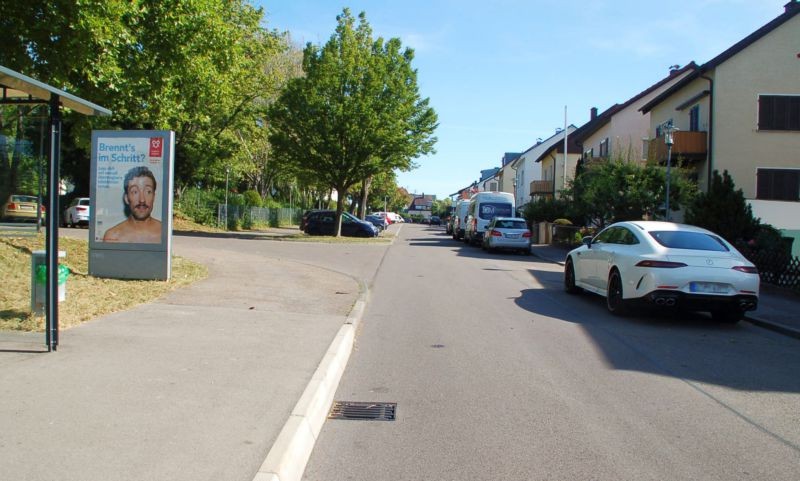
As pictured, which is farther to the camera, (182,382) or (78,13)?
(78,13)

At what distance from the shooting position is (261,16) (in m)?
28.4

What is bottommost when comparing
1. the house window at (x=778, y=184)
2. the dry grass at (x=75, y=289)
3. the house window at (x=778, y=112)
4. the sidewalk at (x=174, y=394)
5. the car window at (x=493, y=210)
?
the sidewalk at (x=174, y=394)

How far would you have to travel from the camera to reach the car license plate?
966 centimetres

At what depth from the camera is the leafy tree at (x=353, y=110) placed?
30719mm

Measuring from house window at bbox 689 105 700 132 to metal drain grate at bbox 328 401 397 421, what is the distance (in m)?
26.7

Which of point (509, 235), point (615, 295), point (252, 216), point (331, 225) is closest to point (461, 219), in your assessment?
point (331, 225)

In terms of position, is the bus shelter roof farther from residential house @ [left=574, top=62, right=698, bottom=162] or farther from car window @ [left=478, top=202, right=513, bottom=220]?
residential house @ [left=574, top=62, right=698, bottom=162]

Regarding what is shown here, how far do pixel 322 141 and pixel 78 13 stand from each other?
19.5 metres

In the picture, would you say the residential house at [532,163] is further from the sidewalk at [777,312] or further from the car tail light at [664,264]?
the car tail light at [664,264]

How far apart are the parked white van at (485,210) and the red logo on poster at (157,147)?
69.5 ft

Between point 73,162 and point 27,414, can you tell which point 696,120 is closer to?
point 27,414

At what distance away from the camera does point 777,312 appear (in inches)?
462

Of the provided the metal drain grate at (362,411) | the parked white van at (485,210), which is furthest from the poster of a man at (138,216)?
the parked white van at (485,210)

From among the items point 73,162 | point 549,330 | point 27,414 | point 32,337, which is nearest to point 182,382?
point 27,414
